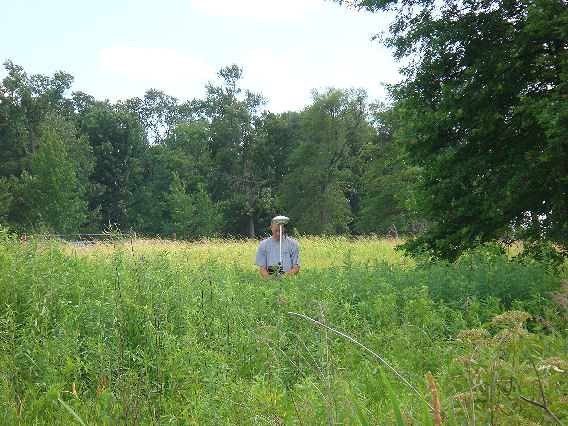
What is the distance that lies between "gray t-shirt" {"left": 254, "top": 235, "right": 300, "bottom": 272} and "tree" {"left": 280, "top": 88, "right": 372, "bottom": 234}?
1301 inches

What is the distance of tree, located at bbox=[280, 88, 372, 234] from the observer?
140 ft

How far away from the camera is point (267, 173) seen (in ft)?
160

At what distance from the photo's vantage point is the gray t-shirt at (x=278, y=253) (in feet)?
29.0

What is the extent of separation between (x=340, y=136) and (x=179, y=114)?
1066 inches

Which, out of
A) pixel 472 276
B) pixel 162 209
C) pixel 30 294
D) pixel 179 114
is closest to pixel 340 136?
pixel 162 209

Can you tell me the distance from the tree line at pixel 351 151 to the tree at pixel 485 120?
0.10ft

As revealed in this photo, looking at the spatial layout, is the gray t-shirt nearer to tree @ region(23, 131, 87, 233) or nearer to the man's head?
the man's head

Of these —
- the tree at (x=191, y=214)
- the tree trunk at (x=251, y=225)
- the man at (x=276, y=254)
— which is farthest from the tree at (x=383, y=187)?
the man at (x=276, y=254)

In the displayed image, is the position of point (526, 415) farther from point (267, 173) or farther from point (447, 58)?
point (267, 173)

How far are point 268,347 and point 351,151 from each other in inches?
1729

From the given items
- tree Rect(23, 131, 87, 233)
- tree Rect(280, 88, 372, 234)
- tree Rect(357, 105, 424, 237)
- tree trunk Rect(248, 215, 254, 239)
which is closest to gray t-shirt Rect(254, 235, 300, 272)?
tree Rect(357, 105, 424, 237)

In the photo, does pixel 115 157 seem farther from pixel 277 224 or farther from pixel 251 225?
pixel 277 224

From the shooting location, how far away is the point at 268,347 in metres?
2.71

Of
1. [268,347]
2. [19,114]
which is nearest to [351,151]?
[19,114]
